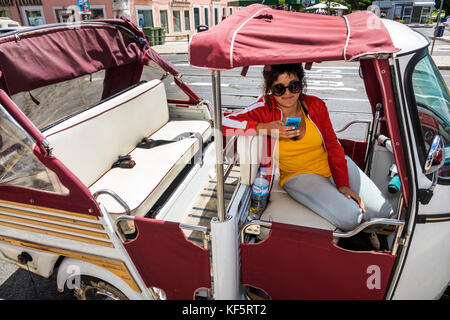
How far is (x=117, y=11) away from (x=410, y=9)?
3797 centimetres

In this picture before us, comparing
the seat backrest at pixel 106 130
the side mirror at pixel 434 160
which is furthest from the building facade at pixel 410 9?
the side mirror at pixel 434 160

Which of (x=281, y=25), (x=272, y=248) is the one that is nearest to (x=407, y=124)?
(x=281, y=25)

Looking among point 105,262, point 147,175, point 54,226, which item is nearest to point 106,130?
point 147,175

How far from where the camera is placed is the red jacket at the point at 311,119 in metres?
2.16

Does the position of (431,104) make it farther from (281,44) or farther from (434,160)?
(281,44)

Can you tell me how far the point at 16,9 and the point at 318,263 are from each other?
2826 centimetres

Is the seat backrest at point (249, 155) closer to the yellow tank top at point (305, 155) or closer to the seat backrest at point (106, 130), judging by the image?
the yellow tank top at point (305, 155)

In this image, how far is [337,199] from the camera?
220 centimetres

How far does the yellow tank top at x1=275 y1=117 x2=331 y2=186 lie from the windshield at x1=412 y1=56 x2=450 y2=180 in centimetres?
79

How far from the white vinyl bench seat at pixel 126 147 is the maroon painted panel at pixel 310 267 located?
1381 millimetres

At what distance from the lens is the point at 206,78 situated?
1181cm

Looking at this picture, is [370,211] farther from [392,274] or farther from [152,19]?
[152,19]

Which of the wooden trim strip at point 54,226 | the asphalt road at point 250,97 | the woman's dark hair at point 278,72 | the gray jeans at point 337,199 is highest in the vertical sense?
the woman's dark hair at point 278,72

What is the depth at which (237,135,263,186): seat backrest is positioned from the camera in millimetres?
2171
